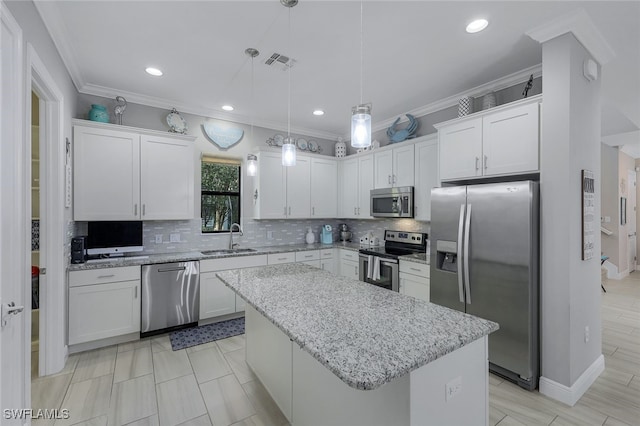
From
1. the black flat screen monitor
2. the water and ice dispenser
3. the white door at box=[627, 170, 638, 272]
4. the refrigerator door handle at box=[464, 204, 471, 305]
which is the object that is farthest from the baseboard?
the white door at box=[627, 170, 638, 272]

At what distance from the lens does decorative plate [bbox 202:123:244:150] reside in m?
4.21

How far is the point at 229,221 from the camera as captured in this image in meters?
4.49

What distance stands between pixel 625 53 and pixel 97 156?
5274mm

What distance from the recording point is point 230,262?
3.86m

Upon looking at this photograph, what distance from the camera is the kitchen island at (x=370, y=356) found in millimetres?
1133

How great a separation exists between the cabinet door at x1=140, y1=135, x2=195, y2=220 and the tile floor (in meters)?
1.57

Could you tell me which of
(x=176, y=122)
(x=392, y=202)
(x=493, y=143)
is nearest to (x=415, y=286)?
(x=392, y=202)

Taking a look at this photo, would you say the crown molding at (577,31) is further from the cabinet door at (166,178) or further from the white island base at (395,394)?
the cabinet door at (166,178)

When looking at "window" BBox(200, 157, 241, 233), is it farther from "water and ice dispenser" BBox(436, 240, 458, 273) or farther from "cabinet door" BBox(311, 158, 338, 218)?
"water and ice dispenser" BBox(436, 240, 458, 273)

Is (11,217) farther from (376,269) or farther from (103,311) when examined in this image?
(376,269)

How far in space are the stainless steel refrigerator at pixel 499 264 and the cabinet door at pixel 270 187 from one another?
2459 millimetres

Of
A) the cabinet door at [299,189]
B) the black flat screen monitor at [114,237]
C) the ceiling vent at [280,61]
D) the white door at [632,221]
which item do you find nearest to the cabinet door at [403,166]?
the cabinet door at [299,189]

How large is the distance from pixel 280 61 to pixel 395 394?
2823mm

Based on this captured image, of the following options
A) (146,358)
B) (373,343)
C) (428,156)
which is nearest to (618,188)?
(428,156)
